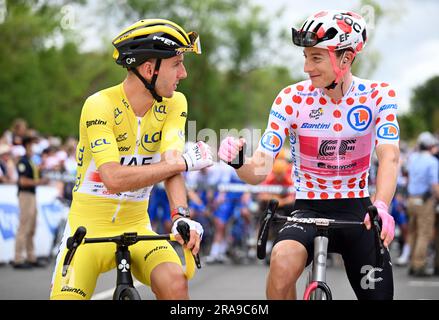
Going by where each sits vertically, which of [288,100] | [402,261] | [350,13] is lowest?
[402,261]

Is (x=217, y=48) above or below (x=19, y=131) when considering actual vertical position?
above

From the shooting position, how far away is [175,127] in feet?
18.2

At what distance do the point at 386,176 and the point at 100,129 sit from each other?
1.77m

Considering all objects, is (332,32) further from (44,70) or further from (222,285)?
(44,70)

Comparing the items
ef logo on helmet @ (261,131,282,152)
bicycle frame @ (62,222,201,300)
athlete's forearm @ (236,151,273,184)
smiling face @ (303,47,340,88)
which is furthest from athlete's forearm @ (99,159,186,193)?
smiling face @ (303,47,340,88)

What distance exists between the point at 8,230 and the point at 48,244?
1.24m

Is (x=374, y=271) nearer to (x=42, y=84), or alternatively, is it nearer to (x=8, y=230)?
(x=8, y=230)

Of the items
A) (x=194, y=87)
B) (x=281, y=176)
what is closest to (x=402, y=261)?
(x=281, y=176)

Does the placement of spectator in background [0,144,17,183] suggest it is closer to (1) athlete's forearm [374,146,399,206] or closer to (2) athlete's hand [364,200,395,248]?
(1) athlete's forearm [374,146,399,206]

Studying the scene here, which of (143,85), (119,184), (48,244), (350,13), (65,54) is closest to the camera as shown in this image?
(119,184)

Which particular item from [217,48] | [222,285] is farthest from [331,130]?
[217,48]

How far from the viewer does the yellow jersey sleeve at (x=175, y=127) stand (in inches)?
214

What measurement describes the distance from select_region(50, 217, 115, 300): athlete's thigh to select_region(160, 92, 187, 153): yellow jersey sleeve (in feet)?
2.33

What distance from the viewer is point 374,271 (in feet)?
18.2
